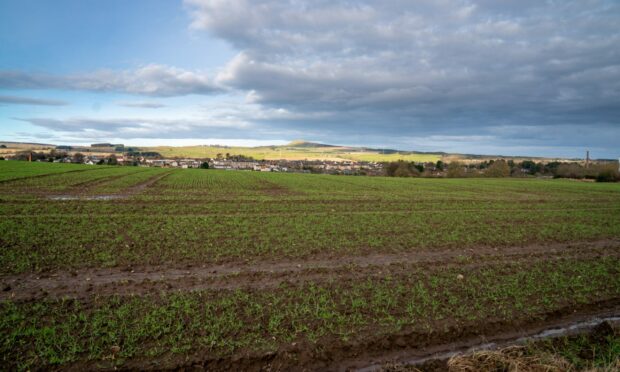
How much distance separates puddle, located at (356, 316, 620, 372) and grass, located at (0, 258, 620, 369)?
554 millimetres

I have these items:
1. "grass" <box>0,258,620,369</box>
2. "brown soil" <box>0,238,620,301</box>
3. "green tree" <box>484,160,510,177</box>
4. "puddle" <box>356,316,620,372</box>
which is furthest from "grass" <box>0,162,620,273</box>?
"green tree" <box>484,160,510,177</box>

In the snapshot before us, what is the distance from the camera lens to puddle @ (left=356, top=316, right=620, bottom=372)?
6.15 m

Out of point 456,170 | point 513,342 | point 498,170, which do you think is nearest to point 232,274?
point 513,342

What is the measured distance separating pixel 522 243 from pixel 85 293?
15.9m

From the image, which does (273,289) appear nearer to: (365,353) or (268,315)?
(268,315)

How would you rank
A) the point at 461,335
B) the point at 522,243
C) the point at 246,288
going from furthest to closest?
the point at 522,243, the point at 246,288, the point at 461,335

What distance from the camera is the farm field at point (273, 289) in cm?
622

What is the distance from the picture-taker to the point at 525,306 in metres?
8.41

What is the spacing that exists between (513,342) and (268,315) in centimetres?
479

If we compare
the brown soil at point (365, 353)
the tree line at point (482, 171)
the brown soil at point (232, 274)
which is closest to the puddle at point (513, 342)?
the brown soil at point (365, 353)

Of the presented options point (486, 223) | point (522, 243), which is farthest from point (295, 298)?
point (486, 223)

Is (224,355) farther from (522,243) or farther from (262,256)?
(522,243)

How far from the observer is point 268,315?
7.47 meters

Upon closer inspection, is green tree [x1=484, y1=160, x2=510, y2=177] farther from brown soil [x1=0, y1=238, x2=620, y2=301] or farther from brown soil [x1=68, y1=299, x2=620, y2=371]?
brown soil [x1=68, y1=299, x2=620, y2=371]
